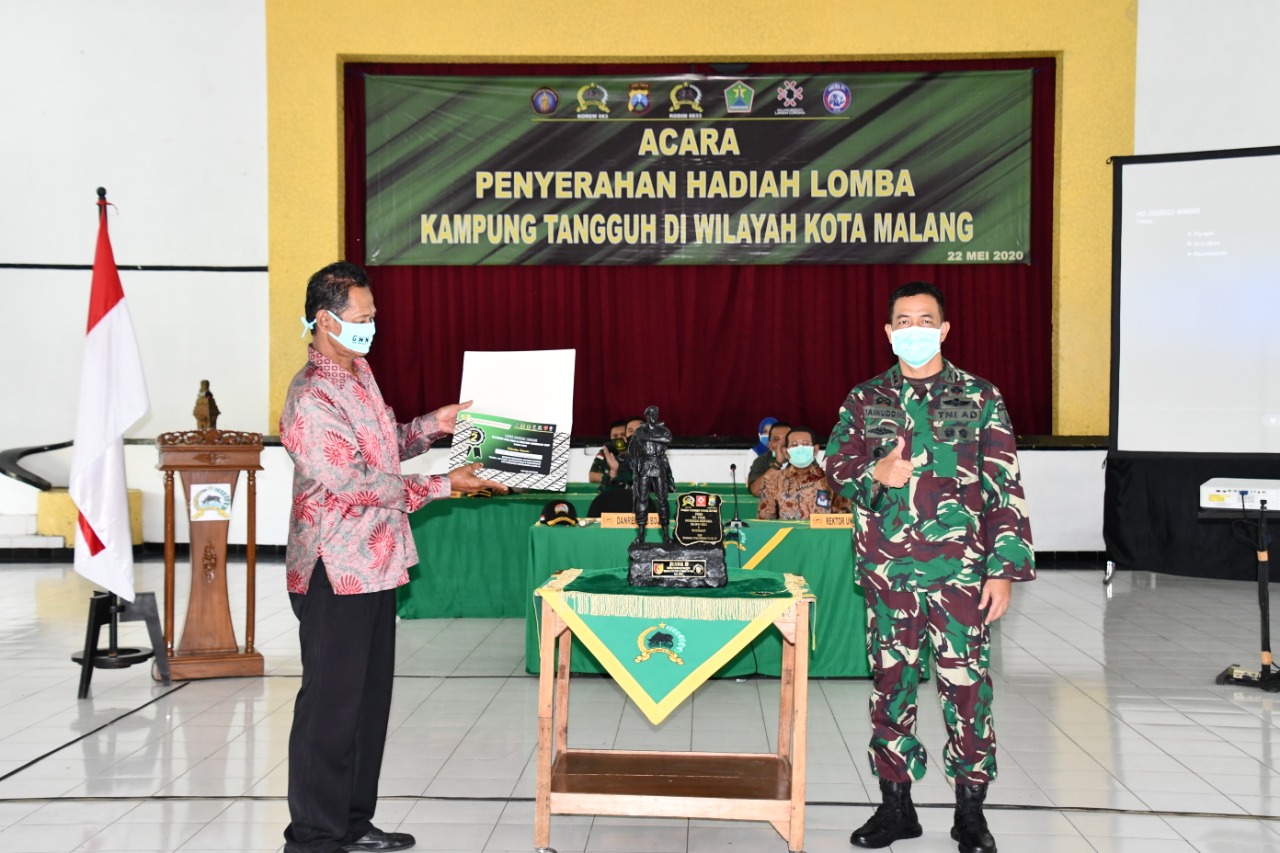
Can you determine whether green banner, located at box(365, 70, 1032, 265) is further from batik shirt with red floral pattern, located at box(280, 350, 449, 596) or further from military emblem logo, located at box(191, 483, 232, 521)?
batik shirt with red floral pattern, located at box(280, 350, 449, 596)

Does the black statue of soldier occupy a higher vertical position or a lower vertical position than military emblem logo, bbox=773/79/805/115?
lower

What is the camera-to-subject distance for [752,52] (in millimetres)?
9742

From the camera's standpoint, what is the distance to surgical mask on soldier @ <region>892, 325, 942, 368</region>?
3.16 metres

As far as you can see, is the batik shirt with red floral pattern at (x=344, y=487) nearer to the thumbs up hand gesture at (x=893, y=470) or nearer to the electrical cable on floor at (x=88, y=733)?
the thumbs up hand gesture at (x=893, y=470)

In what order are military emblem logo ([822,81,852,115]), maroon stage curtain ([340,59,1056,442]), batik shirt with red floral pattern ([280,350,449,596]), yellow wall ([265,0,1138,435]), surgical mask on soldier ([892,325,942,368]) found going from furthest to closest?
maroon stage curtain ([340,59,1056,442]), military emblem logo ([822,81,852,115]), yellow wall ([265,0,1138,435]), surgical mask on soldier ([892,325,942,368]), batik shirt with red floral pattern ([280,350,449,596])

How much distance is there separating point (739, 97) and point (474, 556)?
4.89m

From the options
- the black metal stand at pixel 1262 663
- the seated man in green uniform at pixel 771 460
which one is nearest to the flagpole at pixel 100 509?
the seated man in green uniform at pixel 771 460

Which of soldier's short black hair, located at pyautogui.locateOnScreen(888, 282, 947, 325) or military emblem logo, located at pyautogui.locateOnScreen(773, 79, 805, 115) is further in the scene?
military emblem logo, located at pyautogui.locateOnScreen(773, 79, 805, 115)

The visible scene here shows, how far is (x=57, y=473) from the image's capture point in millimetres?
10156

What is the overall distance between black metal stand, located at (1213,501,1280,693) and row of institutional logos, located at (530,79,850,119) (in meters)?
5.46

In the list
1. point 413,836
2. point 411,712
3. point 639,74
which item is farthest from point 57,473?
point 413,836

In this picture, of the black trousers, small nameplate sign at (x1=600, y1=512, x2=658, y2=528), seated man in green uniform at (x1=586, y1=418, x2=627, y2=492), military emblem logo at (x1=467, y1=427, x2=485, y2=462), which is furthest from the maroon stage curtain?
the black trousers

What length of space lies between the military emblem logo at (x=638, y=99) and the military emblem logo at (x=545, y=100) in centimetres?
63

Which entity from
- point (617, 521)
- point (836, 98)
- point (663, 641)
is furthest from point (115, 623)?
point (836, 98)
